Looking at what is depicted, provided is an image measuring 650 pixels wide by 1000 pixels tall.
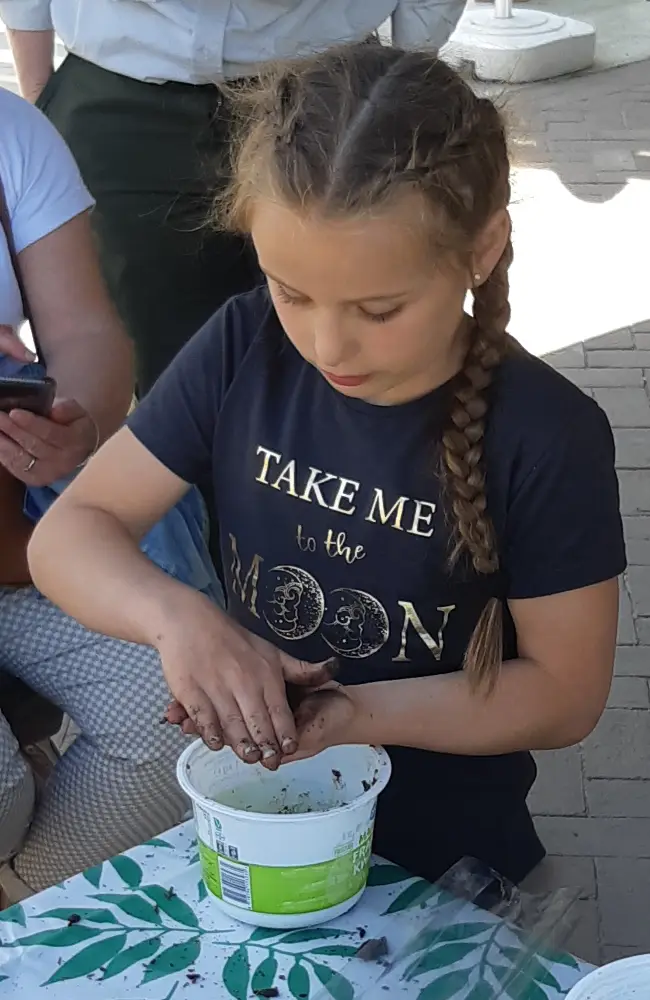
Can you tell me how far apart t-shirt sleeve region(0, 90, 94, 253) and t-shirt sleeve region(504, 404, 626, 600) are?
0.80 m

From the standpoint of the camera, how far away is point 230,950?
1078 mm

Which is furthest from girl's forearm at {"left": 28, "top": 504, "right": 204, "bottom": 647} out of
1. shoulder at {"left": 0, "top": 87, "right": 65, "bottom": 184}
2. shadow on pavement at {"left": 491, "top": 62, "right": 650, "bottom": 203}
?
shadow on pavement at {"left": 491, "top": 62, "right": 650, "bottom": 203}

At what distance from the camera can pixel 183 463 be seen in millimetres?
1342

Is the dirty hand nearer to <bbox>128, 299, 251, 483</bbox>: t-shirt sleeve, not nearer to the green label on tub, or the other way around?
the green label on tub

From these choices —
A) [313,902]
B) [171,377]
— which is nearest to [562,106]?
[171,377]

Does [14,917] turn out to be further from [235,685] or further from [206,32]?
[206,32]

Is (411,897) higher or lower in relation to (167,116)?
lower

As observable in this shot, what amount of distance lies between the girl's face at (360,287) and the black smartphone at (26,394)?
0.45 m

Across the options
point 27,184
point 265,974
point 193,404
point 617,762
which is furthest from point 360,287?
point 617,762

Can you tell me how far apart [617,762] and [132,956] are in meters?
1.47

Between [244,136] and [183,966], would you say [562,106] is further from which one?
[183,966]

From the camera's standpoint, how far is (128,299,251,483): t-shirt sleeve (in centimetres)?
133

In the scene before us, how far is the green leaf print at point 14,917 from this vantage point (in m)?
1.09

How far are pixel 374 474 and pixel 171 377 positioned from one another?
24 cm
